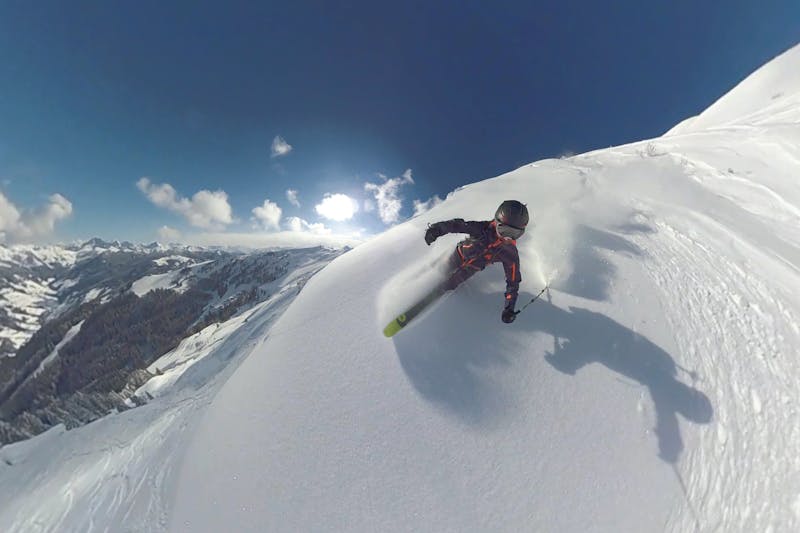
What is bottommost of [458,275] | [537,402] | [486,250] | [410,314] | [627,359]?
[627,359]

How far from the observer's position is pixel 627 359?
6848mm

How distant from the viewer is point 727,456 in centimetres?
546

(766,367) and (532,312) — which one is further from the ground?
(532,312)

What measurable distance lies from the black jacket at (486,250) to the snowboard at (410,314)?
3.23 feet

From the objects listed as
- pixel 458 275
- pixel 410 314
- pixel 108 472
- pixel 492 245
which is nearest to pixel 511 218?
pixel 492 245

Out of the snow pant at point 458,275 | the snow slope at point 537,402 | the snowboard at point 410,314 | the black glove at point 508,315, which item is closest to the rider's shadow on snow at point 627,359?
the snow slope at point 537,402

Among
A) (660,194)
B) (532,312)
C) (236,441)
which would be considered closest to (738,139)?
(660,194)

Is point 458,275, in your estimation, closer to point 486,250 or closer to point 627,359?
point 486,250

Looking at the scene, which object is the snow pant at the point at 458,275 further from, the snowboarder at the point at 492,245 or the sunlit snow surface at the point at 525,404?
the sunlit snow surface at the point at 525,404

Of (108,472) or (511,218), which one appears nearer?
(511,218)

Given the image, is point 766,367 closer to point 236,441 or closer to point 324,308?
point 324,308

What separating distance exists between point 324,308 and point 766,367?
998 cm

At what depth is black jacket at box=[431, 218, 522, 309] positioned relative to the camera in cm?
754

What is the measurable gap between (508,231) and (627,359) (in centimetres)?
358
